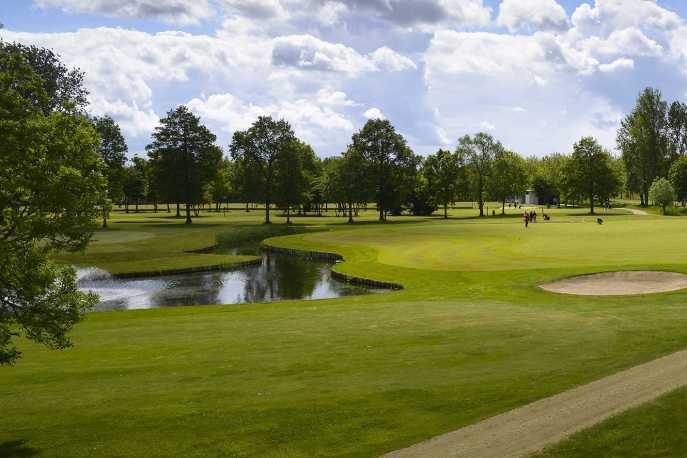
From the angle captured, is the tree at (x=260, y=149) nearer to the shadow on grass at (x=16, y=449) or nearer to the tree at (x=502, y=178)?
the tree at (x=502, y=178)

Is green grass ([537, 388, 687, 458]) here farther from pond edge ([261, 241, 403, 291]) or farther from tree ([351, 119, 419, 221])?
tree ([351, 119, 419, 221])

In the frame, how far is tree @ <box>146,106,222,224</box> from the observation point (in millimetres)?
121000

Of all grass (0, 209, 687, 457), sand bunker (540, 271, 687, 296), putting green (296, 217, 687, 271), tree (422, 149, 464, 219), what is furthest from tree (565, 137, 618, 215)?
grass (0, 209, 687, 457)

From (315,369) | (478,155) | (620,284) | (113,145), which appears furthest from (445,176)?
(315,369)

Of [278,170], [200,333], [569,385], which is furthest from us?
[278,170]

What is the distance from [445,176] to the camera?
467 feet

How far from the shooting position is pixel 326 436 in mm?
13727

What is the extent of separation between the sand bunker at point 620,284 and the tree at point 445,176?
98962 mm

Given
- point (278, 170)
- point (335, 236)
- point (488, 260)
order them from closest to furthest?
point (488, 260) < point (335, 236) < point (278, 170)

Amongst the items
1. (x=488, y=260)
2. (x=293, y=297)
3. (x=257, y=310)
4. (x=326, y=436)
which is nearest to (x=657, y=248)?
(x=488, y=260)

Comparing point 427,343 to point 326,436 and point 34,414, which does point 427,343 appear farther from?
point 34,414

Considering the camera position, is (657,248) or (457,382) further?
(657,248)

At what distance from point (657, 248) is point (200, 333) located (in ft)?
145

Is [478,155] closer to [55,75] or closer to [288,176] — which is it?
[288,176]
